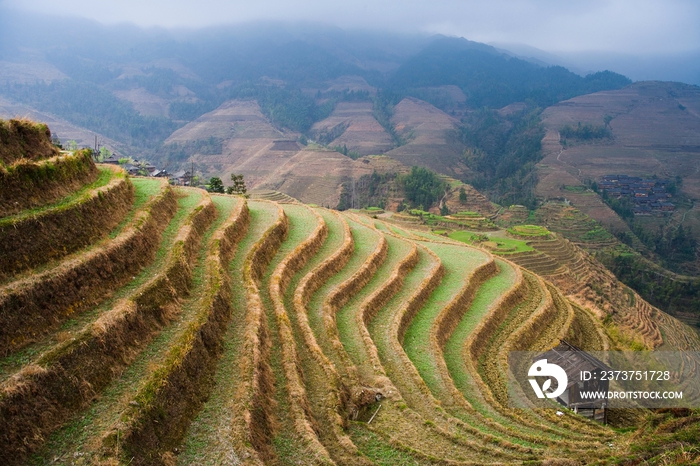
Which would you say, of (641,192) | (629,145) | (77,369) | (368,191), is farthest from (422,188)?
(77,369)

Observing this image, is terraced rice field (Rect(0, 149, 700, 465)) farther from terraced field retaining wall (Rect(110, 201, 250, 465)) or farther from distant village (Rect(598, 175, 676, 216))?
distant village (Rect(598, 175, 676, 216))

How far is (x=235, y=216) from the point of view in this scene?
21297 mm

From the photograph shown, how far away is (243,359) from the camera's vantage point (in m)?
11.9

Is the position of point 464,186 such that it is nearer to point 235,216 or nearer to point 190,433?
point 235,216

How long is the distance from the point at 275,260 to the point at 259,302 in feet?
17.0

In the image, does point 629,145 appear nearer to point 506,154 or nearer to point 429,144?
point 506,154

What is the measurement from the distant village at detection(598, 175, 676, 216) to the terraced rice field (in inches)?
3932

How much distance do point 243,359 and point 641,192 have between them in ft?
402

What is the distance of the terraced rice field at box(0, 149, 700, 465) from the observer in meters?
8.83

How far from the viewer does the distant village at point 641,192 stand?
104m

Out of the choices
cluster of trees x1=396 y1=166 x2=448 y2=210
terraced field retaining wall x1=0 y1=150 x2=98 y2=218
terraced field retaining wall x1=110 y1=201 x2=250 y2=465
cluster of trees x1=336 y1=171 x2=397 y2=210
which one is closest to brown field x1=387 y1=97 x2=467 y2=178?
cluster of trees x1=336 y1=171 x2=397 y2=210

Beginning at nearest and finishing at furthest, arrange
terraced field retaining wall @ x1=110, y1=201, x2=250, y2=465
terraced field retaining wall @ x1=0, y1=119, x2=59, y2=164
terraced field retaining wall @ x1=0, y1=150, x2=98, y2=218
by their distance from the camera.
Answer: terraced field retaining wall @ x1=110, y1=201, x2=250, y2=465
terraced field retaining wall @ x1=0, y1=150, x2=98, y2=218
terraced field retaining wall @ x1=0, y1=119, x2=59, y2=164

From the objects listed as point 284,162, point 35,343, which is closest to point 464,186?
point 284,162

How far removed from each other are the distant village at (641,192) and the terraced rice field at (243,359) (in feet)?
328
